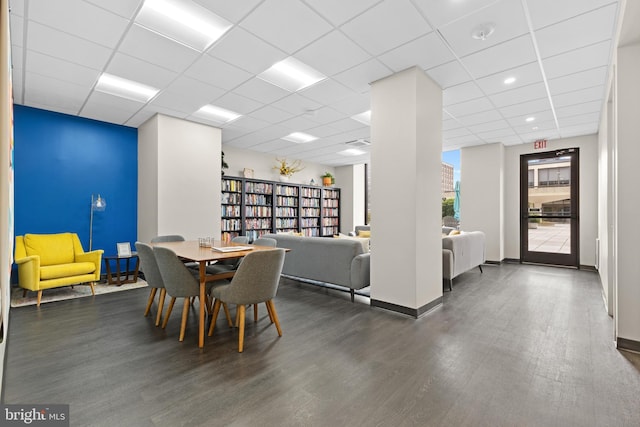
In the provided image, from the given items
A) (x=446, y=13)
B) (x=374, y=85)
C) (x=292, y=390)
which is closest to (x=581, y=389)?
(x=292, y=390)

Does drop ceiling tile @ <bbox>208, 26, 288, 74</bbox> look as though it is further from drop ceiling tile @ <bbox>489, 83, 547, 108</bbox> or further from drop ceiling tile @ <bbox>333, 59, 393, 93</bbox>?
drop ceiling tile @ <bbox>489, 83, 547, 108</bbox>

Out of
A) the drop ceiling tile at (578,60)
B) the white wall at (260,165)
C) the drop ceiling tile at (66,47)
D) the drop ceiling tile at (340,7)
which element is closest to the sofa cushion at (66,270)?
the drop ceiling tile at (66,47)

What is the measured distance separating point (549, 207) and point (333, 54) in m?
6.45

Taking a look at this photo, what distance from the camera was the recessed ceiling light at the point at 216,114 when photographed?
16.1 ft

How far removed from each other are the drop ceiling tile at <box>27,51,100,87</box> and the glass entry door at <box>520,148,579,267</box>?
8416 millimetres

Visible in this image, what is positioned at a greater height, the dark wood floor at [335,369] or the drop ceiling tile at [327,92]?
the drop ceiling tile at [327,92]

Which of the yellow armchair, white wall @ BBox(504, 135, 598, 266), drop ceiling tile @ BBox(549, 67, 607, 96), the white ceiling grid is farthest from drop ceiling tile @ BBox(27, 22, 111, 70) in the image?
white wall @ BBox(504, 135, 598, 266)

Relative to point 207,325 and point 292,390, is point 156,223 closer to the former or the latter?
point 207,325

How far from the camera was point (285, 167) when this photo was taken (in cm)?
838

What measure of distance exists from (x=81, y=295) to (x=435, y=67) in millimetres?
5597

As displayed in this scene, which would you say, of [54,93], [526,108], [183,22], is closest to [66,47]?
[183,22]

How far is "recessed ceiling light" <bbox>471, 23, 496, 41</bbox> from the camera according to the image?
9.01 feet

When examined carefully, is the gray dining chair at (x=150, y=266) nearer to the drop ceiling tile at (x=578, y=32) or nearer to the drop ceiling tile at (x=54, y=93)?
the drop ceiling tile at (x=54, y=93)

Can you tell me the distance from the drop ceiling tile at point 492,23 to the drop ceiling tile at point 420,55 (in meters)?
0.11
